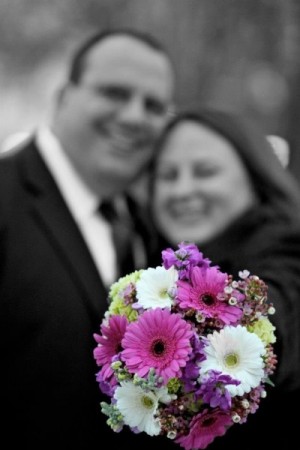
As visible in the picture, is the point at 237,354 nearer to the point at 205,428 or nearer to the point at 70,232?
the point at 205,428

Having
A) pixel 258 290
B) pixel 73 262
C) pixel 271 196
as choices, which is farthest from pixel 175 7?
pixel 258 290

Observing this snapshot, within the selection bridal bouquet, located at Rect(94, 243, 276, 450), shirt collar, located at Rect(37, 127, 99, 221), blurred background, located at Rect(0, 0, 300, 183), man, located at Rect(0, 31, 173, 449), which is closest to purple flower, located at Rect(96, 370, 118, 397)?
bridal bouquet, located at Rect(94, 243, 276, 450)

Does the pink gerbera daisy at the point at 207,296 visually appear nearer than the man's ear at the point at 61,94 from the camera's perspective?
Yes

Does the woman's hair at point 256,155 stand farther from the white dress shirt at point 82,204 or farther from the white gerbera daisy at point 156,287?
the white gerbera daisy at point 156,287

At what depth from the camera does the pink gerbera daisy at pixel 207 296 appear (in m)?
1.11

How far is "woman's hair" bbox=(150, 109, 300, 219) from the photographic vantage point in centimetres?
219

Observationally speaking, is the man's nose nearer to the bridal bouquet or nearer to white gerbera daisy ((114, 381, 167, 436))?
the bridal bouquet

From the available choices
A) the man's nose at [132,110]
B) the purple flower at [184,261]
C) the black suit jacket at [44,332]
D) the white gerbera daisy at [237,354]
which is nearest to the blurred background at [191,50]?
the man's nose at [132,110]

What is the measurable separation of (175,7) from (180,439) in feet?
4.74

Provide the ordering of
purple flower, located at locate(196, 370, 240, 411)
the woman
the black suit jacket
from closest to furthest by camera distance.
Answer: purple flower, located at locate(196, 370, 240, 411) < the black suit jacket < the woman

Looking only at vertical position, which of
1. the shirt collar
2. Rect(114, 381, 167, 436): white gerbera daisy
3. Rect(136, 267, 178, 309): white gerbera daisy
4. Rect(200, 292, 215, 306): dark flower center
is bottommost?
the shirt collar

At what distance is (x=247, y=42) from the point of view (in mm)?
2199

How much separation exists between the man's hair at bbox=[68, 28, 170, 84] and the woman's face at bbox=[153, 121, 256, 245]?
0.83 ft

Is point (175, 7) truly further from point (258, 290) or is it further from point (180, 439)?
point (180, 439)
